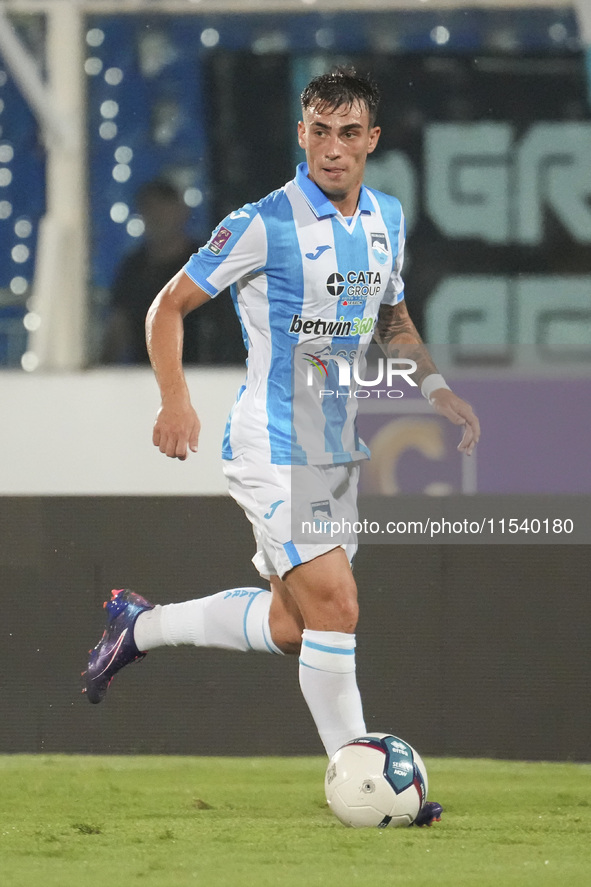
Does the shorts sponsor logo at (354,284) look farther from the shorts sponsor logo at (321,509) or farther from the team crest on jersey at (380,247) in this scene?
the shorts sponsor logo at (321,509)

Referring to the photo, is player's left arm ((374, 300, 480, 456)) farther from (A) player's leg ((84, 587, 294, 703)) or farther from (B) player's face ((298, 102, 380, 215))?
(A) player's leg ((84, 587, 294, 703))

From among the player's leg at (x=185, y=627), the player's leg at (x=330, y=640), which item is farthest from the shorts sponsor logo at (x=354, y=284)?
the player's leg at (x=185, y=627)

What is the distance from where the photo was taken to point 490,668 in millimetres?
4645

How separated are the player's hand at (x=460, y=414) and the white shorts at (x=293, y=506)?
27 centimetres

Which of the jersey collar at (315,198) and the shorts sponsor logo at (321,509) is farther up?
the jersey collar at (315,198)

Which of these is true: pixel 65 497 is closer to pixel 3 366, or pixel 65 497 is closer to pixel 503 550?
pixel 3 366

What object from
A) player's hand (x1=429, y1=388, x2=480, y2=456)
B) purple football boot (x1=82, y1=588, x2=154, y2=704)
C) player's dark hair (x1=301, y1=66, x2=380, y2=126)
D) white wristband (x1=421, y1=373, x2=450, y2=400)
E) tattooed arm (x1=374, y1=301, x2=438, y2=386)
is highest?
player's dark hair (x1=301, y1=66, x2=380, y2=126)

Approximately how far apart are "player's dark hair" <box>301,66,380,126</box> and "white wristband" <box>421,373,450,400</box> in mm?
633

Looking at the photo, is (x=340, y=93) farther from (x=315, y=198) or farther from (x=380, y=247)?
(x=380, y=247)

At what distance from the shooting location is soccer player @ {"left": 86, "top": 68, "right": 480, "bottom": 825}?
3242mm

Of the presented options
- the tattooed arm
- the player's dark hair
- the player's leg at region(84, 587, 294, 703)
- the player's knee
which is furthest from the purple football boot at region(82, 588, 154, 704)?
the player's dark hair

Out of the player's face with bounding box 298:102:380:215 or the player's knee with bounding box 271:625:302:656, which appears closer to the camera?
the player's face with bounding box 298:102:380:215

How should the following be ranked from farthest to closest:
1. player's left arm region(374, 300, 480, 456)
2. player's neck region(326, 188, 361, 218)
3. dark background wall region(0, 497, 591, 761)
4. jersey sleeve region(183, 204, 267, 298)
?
dark background wall region(0, 497, 591, 761)
player's left arm region(374, 300, 480, 456)
player's neck region(326, 188, 361, 218)
jersey sleeve region(183, 204, 267, 298)

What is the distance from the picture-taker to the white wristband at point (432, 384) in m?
3.62
